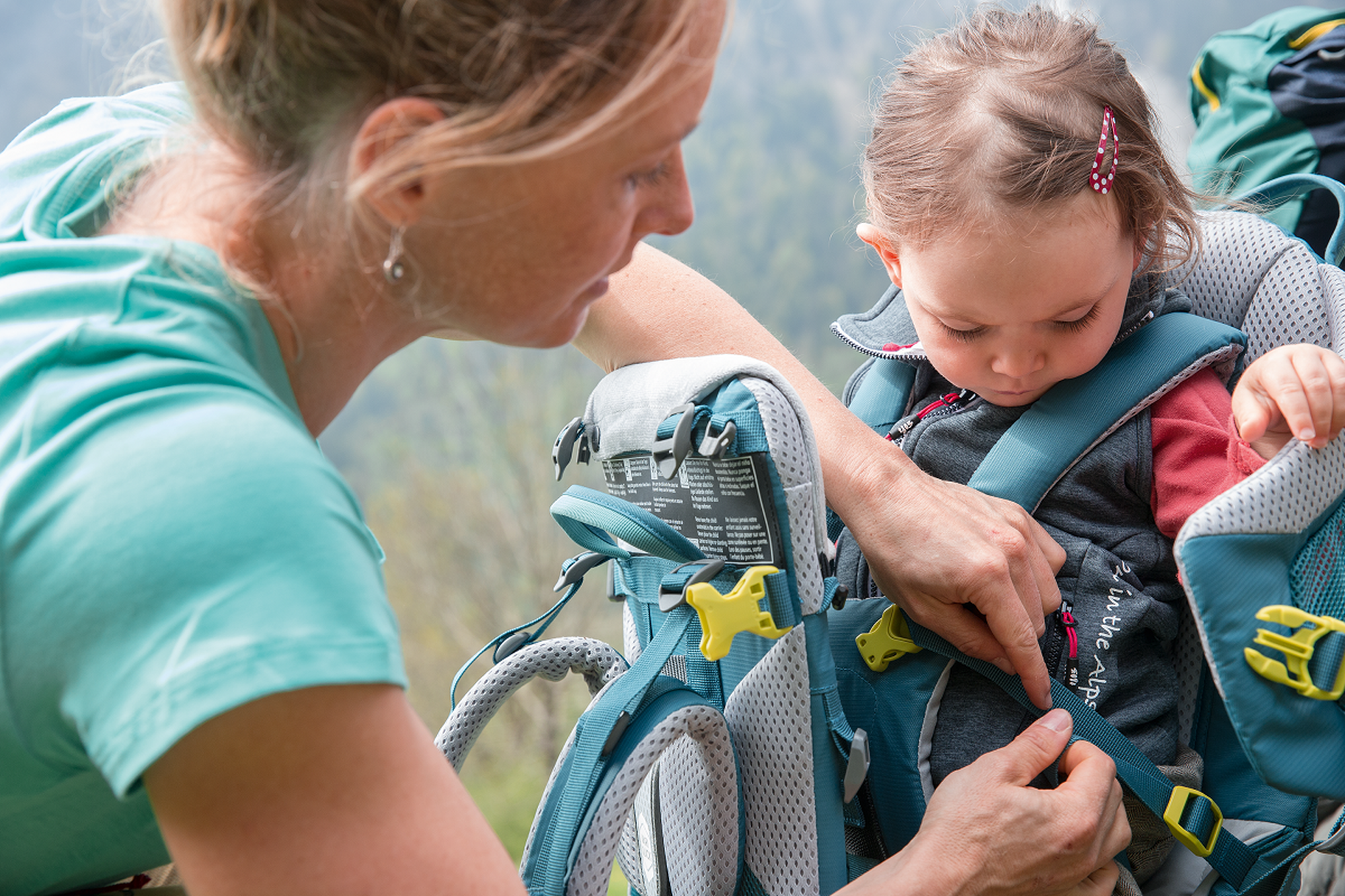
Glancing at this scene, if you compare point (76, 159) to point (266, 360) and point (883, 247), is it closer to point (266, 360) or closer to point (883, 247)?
point (266, 360)

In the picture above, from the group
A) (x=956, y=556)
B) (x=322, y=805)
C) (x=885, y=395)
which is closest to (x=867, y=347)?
(x=885, y=395)

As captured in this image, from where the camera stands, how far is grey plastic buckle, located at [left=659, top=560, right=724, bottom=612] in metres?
0.90

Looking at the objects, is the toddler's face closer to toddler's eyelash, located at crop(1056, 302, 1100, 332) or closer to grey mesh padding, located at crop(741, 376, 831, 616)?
toddler's eyelash, located at crop(1056, 302, 1100, 332)

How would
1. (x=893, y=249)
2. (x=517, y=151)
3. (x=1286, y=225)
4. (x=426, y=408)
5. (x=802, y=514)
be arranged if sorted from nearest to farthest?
(x=517, y=151), (x=802, y=514), (x=893, y=249), (x=1286, y=225), (x=426, y=408)

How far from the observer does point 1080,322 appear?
3.69 feet

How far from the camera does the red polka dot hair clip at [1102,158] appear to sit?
1098mm

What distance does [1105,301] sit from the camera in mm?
Answer: 1120

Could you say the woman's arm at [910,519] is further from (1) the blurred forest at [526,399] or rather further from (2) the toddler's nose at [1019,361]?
(1) the blurred forest at [526,399]

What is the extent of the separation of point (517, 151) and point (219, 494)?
291mm

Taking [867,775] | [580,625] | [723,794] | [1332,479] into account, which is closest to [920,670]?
[867,775]

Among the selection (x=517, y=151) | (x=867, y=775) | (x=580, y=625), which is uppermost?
(x=517, y=151)

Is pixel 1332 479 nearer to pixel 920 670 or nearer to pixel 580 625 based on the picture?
pixel 920 670

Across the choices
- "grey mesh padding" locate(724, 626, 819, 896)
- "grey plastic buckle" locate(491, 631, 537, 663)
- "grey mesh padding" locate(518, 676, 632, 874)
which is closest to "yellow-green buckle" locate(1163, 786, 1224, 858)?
"grey mesh padding" locate(724, 626, 819, 896)

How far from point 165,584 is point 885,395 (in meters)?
1.03
